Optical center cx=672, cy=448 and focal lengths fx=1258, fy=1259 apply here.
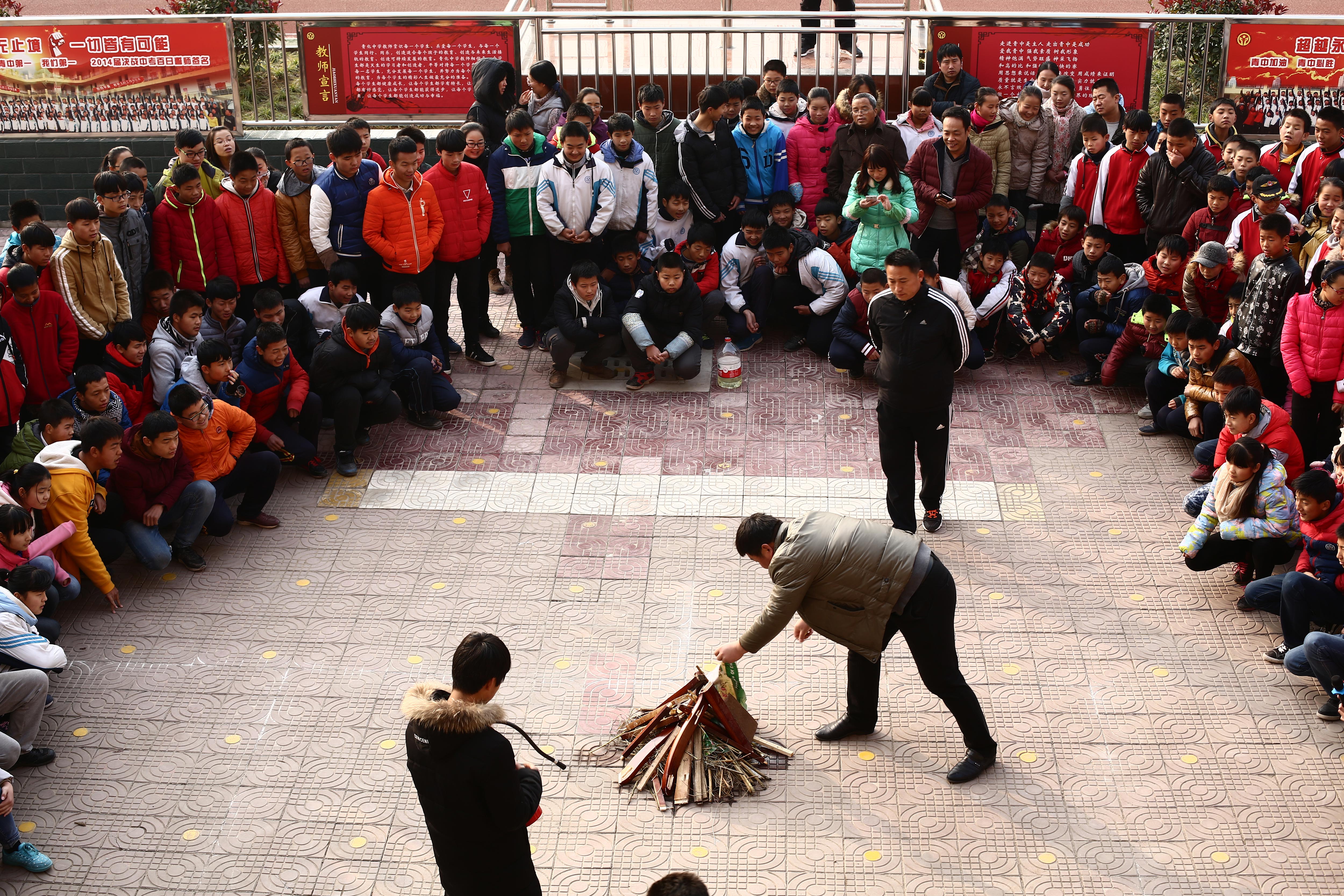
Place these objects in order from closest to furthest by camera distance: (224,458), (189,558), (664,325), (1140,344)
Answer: (189,558), (224,458), (1140,344), (664,325)

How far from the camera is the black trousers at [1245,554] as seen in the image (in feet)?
21.9

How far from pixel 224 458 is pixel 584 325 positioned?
9.45 ft

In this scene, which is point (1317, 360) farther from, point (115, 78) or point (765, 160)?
point (115, 78)

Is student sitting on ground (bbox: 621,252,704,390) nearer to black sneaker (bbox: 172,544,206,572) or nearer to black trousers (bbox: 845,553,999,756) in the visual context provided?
black sneaker (bbox: 172,544,206,572)

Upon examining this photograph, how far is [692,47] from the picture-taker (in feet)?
37.9

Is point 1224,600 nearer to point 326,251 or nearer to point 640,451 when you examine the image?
point 640,451

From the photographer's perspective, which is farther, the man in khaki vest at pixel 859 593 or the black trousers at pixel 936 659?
the black trousers at pixel 936 659

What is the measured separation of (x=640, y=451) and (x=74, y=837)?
13.7 feet

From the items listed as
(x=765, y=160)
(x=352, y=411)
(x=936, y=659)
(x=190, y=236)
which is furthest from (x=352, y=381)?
(x=936, y=659)

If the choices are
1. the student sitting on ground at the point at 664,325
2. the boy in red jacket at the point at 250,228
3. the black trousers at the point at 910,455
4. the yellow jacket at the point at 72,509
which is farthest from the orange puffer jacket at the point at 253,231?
the black trousers at the point at 910,455

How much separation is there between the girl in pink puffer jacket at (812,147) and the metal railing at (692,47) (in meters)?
1.06

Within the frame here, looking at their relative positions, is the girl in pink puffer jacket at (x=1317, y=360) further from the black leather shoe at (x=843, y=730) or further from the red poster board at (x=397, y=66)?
the red poster board at (x=397, y=66)

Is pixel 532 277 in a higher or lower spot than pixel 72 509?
higher

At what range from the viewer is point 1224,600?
6.83 meters
